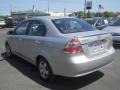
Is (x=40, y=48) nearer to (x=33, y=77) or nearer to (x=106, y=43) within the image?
(x=33, y=77)

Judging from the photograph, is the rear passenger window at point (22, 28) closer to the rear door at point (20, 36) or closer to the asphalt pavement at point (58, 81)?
the rear door at point (20, 36)

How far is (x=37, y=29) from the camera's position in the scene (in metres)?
6.43

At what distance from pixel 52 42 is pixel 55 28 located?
0.39 meters

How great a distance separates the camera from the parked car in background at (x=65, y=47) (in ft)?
16.7

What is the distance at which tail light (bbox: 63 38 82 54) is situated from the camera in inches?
199

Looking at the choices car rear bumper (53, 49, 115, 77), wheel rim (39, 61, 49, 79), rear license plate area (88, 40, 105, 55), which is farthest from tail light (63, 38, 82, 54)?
wheel rim (39, 61, 49, 79)

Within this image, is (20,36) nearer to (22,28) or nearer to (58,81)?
(22,28)

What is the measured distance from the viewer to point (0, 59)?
891 cm

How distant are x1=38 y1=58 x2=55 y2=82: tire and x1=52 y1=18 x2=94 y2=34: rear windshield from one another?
0.95 m

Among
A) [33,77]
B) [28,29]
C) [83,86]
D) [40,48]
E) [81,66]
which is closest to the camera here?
[81,66]

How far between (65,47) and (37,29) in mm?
1596

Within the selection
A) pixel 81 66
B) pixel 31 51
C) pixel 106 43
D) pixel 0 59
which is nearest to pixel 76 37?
pixel 81 66

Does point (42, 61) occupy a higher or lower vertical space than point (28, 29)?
lower

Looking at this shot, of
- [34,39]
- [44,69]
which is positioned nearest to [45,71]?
[44,69]
